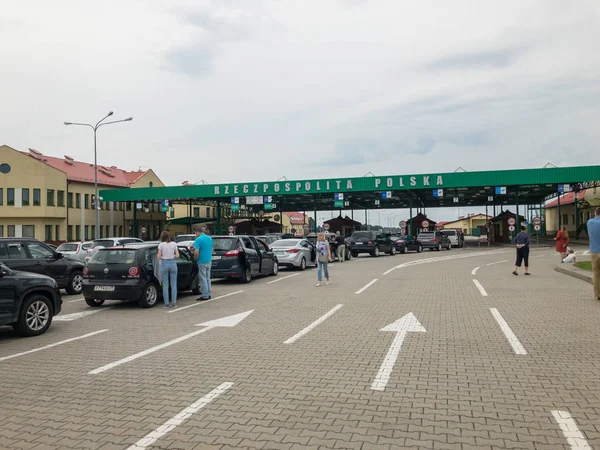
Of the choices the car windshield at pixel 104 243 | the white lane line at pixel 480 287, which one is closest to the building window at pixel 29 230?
the car windshield at pixel 104 243

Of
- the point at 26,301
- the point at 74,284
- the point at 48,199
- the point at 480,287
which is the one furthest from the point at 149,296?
the point at 48,199

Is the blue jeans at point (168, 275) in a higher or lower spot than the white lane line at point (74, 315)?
higher

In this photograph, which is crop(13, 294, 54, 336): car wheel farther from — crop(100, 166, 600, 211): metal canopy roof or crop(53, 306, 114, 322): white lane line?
crop(100, 166, 600, 211): metal canopy roof

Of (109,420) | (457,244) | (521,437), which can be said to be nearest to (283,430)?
(109,420)

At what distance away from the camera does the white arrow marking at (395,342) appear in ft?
19.6

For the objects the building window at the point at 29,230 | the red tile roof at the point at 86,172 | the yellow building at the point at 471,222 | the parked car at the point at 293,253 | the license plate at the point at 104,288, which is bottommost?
the license plate at the point at 104,288

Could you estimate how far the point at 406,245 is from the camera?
42031 mm

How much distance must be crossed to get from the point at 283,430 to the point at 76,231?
55.5 metres

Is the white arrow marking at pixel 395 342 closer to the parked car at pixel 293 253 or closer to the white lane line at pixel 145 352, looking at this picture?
the white lane line at pixel 145 352

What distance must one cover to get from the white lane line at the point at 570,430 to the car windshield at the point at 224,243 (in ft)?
45.3

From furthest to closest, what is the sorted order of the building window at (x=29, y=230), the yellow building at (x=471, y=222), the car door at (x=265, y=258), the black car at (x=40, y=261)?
1. the yellow building at (x=471, y=222)
2. the building window at (x=29, y=230)
3. the car door at (x=265, y=258)
4. the black car at (x=40, y=261)

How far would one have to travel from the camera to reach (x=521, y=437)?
4312 millimetres

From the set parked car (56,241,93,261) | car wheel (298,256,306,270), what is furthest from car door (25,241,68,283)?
car wheel (298,256,306,270)

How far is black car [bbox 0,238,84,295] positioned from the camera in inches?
538
